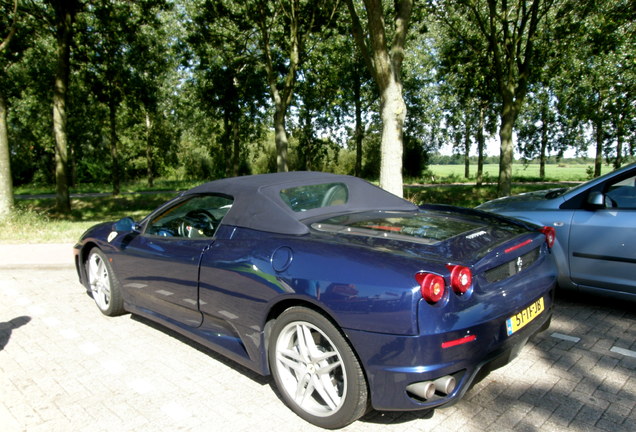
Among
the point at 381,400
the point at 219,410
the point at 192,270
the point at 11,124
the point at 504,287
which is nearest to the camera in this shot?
the point at 381,400

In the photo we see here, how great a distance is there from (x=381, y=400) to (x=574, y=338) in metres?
2.44

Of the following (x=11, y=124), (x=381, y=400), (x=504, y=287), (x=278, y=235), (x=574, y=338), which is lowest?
(x=574, y=338)

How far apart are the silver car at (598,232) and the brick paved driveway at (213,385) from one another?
1.19 feet

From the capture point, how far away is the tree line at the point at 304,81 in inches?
531

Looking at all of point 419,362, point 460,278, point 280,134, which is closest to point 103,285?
point 419,362

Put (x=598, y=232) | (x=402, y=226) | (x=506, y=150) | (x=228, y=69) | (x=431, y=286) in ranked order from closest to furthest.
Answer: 1. (x=431, y=286)
2. (x=402, y=226)
3. (x=598, y=232)
4. (x=506, y=150)
5. (x=228, y=69)

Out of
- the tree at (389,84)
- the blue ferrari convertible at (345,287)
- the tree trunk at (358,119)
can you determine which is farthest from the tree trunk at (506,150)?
the tree trunk at (358,119)

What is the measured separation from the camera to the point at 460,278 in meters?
2.44

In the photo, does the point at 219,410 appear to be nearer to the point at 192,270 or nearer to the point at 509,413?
the point at 192,270

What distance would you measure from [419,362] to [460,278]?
48 centimetres

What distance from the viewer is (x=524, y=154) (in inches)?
1496

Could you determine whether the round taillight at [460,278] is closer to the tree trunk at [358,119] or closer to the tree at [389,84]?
the tree at [389,84]

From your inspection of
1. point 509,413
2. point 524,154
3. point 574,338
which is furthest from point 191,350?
point 524,154

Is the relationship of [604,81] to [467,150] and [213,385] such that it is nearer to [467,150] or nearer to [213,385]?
[467,150]
